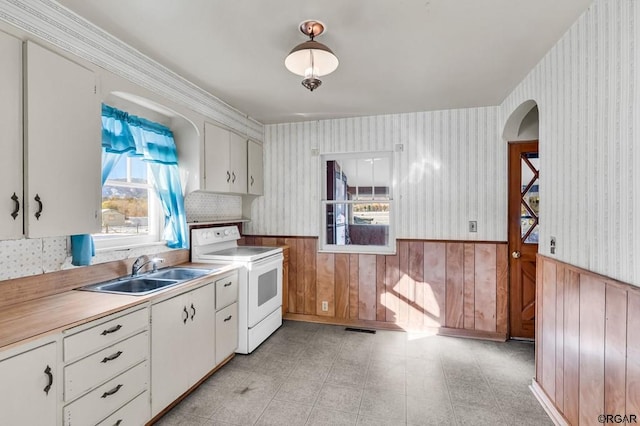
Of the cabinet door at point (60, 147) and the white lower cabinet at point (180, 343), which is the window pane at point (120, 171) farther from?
the white lower cabinet at point (180, 343)

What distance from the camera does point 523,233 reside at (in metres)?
3.39

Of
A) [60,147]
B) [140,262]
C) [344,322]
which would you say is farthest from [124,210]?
[344,322]

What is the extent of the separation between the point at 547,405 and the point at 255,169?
3493 millimetres

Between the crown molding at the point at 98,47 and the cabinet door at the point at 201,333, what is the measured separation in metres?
1.62

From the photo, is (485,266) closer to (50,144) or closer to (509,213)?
(509,213)

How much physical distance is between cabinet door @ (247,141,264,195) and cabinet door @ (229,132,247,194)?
0.09 metres

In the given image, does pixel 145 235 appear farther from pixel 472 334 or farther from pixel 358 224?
pixel 472 334

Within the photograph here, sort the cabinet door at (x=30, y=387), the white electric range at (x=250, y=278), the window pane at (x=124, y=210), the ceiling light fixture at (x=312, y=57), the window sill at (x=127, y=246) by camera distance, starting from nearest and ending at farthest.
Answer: the cabinet door at (x=30, y=387), the ceiling light fixture at (x=312, y=57), the window sill at (x=127, y=246), the window pane at (x=124, y=210), the white electric range at (x=250, y=278)

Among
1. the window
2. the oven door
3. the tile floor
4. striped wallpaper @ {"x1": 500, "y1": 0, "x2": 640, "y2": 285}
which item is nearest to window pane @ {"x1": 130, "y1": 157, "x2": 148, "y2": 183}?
the oven door

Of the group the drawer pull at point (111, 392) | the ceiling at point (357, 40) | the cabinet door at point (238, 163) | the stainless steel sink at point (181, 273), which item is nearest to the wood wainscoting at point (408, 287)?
the cabinet door at point (238, 163)

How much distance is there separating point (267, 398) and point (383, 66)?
2.67 meters

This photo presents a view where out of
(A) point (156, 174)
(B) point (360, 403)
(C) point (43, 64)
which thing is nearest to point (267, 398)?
(B) point (360, 403)

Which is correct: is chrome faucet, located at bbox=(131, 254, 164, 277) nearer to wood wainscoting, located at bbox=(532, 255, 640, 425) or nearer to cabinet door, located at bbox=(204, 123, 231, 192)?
cabinet door, located at bbox=(204, 123, 231, 192)

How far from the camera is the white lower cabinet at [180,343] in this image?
80.6 inches
